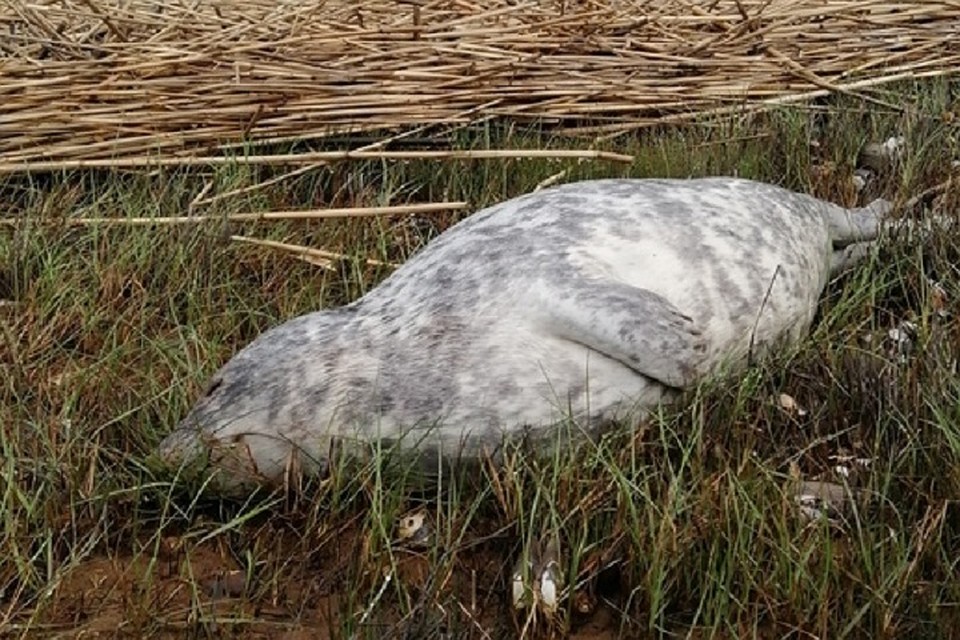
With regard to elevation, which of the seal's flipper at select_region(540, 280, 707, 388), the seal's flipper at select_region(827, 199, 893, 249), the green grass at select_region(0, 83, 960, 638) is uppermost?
the seal's flipper at select_region(540, 280, 707, 388)

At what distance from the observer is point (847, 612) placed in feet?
8.65

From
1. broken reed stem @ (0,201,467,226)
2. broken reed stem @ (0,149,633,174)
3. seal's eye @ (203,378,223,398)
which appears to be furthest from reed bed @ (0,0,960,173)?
seal's eye @ (203,378,223,398)

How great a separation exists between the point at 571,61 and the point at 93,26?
2220 millimetres

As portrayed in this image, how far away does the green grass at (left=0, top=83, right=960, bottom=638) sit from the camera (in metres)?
2.73

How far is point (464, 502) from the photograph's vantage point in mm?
3133

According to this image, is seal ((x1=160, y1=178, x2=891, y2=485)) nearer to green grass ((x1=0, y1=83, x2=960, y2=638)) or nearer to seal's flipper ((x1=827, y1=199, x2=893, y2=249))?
green grass ((x1=0, y1=83, x2=960, y2=638))

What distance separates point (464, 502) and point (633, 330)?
0.54 meters

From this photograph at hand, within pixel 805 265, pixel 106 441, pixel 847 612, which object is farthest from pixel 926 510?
pixel 106 441

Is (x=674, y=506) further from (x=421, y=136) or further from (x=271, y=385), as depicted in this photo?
(x=421, y=136)

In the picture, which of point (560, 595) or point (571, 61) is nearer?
point (560, 595)

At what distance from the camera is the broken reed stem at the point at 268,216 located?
4477 millimetres

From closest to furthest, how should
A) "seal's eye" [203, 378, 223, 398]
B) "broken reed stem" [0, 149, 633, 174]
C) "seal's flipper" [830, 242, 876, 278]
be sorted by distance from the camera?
"seal's eye" [203, 378, 223, 398]
"seal's flipper" [830, 242, 876, 278]
"broken reed stem" [0, 149, 633, 174]

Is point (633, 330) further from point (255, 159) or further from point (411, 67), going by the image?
point (411, 67)

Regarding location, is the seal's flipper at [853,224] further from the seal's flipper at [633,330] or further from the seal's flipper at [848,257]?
the seal's flipper at [633,330]
